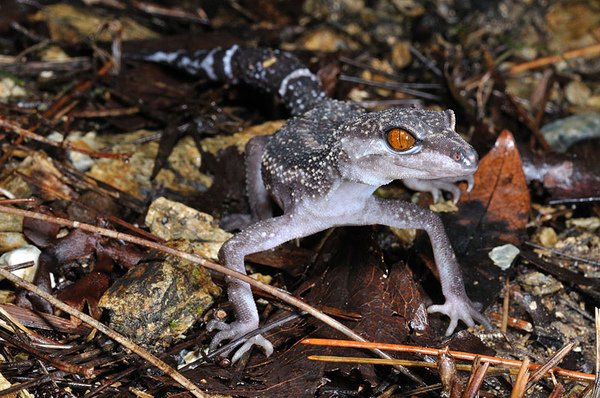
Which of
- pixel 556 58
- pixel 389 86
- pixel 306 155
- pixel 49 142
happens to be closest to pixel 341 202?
pixel 306 155

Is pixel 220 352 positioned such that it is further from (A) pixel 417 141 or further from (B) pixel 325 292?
(A) pixel 417 141

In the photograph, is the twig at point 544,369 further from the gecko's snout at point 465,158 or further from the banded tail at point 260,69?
the banded tail at point 260,69

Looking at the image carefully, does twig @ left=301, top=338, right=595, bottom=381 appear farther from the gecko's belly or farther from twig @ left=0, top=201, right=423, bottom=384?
the gecko's belly

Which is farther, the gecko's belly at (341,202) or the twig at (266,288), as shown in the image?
the gecko's belly at (341,202)

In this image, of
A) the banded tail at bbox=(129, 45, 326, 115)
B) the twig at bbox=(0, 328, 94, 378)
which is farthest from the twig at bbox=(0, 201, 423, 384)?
the banded tail at bbox=(129, 45, 326, 115)

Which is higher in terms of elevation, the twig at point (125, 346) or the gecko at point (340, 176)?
the gecko at point (340, 176)

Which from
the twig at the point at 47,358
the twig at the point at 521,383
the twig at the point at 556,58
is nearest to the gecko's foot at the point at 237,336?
the twig at the point at 47,358

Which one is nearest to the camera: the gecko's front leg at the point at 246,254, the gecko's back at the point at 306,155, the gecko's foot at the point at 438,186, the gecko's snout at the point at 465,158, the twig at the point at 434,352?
the gecko's snout at the point at 465,158
